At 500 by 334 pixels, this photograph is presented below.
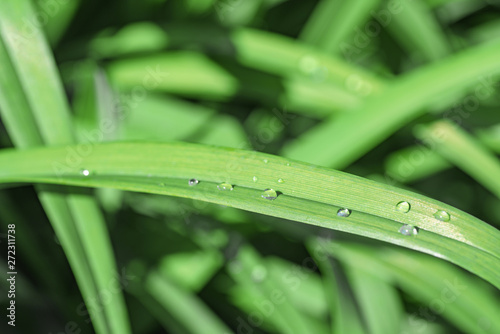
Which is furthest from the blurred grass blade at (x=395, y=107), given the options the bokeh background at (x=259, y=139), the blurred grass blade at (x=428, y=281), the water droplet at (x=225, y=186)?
the water droplet at (x=225, y=186)

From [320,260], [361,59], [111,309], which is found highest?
[361,59]

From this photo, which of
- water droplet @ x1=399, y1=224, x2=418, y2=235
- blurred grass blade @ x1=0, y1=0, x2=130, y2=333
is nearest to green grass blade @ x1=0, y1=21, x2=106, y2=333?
blurred grass blade @ x1=0, y1=0, x2=130, y2=333

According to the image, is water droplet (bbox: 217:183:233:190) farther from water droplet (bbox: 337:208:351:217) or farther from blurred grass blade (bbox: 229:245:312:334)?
blurred grass blade (bbox: 229:245:312:334)

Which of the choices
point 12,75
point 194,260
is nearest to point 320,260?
point 194,260

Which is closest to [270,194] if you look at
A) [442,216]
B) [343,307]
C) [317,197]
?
[317,197]

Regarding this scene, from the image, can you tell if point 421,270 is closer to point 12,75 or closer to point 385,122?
point 385,122

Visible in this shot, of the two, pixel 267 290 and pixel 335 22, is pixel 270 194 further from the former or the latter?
pixel 335 22

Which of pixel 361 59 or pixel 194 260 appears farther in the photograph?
pixel 361 59

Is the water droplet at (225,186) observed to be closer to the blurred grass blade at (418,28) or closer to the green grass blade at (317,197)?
the green grass blade at (317,197)

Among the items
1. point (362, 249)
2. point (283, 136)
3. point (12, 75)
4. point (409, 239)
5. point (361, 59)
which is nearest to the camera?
point (409, 239)
